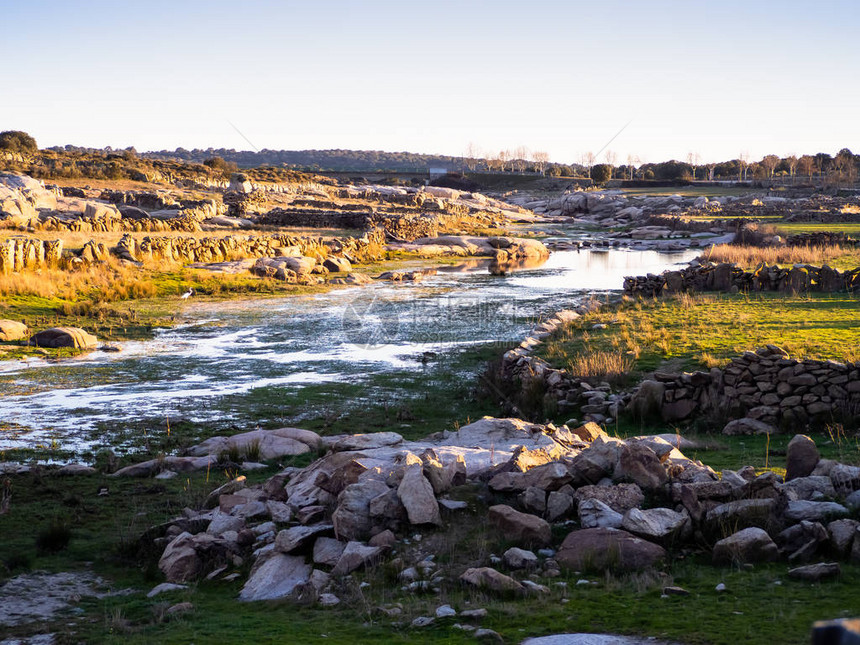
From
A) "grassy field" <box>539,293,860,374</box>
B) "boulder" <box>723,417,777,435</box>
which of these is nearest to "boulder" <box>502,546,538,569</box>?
"boulder" <box>723,417,777,435</box>

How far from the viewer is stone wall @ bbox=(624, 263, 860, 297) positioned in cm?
2397

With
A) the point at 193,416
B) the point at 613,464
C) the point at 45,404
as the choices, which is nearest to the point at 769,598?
the point at 613,464

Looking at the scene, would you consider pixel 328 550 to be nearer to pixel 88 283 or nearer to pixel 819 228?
pixel 88 283

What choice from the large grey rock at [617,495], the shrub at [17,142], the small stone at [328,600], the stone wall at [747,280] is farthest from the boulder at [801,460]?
the shrub at [17,142]

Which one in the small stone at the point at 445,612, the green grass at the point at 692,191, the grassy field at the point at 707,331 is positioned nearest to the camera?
the small stone at the point at 445,612

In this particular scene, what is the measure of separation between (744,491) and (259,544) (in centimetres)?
487

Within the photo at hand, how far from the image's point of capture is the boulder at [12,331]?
1988cm

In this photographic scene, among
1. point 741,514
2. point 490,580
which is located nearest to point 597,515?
point 741,514

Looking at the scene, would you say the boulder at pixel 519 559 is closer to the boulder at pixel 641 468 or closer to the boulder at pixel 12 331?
the boulder at pixel 641 468

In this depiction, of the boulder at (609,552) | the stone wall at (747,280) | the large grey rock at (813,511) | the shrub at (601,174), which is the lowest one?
the boulder at (609,552)

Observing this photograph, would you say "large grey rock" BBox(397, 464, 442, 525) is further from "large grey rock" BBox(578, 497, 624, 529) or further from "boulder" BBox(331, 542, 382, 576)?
"large grey rock" BBox(578, 497, 624, 529)

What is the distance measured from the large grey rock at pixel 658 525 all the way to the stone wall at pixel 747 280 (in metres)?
18.5

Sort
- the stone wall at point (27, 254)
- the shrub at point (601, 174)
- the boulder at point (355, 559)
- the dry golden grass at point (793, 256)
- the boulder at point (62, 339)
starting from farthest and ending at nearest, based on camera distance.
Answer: the shrub at point (601, 174) < the dry golden grass at point (793, 256) < the stone wall at point (27, 254) < the boulder at point (62, 339) < the boulder at point (355, 559)

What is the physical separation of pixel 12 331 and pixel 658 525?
18.1 metres
